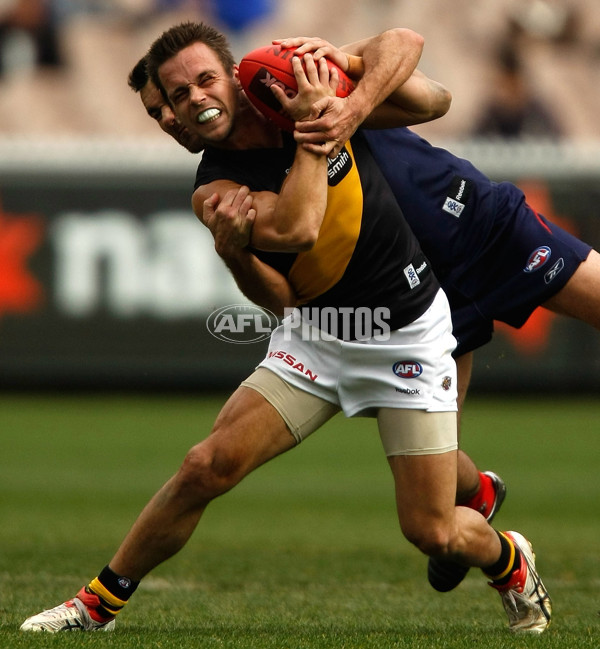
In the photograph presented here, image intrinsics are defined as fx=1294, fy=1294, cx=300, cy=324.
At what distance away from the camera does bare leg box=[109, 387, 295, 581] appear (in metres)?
5.06

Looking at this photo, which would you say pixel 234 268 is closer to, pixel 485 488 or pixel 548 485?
pixel 485 488

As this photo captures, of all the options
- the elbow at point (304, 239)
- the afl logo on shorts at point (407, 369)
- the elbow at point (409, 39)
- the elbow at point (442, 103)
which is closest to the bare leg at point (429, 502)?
the afl logo on shorts at point (407, 369)

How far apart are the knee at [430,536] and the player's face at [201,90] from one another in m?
1.70

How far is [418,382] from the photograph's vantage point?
517 centimetres

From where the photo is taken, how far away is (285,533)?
327 inches

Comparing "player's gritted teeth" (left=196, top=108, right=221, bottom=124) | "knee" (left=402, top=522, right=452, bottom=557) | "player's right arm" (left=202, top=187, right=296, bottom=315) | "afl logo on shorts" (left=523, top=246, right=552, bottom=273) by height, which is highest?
"player's gritted teeth" (left=196, top=108, right=221, bottom=124)

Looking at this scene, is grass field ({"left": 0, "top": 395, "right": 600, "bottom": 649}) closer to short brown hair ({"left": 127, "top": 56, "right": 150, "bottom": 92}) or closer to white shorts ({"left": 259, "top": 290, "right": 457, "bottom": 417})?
white shorts ({"left": 259, "top": 290, "right": 457, "bottom": 417})

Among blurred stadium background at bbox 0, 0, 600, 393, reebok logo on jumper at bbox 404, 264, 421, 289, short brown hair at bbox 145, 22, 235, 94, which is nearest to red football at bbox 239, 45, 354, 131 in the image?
short brown hair at bbox 145, 22, 235, 94

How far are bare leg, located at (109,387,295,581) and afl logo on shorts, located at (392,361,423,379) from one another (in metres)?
0.50

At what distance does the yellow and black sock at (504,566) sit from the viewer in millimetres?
5457

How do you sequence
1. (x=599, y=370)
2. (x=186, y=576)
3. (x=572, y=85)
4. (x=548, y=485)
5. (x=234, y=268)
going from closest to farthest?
(x=234, y=268) → (x=186, y=576) → (x=548, y=485) → (x=599, y=370) → (x=572, y=85)

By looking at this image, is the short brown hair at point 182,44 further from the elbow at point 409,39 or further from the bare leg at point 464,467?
the bare leg at point 464,467

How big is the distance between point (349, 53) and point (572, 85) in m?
12.8

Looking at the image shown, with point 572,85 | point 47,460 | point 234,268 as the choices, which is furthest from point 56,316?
point 234,268
